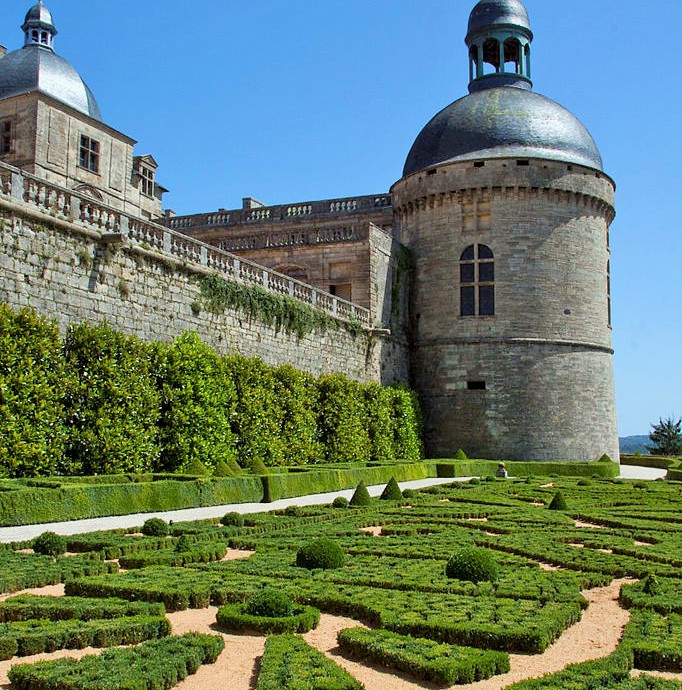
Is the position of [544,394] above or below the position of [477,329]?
below

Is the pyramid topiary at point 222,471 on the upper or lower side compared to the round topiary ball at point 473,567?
upper

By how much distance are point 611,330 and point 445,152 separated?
30.3 ft

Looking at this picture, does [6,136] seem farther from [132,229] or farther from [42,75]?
[132,229]

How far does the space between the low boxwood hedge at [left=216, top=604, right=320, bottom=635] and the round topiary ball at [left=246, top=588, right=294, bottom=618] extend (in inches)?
1.9

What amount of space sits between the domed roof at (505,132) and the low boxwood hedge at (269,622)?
25.3 metres

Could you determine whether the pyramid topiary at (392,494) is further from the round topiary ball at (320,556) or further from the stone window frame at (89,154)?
the stone window frame at (89,154)

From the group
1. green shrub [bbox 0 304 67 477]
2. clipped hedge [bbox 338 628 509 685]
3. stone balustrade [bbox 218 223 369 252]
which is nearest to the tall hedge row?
green shrub [bbox 0 304 67 477]

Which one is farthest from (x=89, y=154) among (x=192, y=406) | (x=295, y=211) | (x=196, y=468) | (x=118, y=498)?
(x=118, y=498)

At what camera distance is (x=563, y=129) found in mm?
30203

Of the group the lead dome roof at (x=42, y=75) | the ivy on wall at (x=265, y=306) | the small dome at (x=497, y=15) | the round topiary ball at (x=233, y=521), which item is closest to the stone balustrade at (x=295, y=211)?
the lead dome roof at (x=42, y=75)

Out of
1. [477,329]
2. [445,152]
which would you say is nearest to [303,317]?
[477,329]

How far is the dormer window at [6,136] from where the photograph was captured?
2833 centimetres

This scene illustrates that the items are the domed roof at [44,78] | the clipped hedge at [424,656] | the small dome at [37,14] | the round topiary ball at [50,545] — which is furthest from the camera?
the small dome at [37,14]

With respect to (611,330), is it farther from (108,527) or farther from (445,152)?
(108,527)
